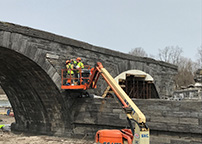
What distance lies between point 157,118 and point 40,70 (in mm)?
5079

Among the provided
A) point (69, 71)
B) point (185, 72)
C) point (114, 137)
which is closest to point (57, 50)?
point (69, 71)

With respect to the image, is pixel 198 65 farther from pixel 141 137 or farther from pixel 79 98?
pixel 141 137

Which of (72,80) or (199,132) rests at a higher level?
(72,80)

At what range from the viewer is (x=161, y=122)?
28.8ft

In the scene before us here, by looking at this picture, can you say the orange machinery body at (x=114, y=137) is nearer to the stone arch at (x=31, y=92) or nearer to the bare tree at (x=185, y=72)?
the stone arch at (x=31, y=92)

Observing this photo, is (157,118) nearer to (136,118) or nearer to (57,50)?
(136,118)

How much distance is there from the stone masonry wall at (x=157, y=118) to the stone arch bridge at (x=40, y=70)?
848 millimetres

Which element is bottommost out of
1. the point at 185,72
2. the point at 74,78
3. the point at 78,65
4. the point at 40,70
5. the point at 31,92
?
the point at 31,92

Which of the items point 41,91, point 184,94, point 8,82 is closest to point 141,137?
point 41,91

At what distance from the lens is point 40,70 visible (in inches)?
403

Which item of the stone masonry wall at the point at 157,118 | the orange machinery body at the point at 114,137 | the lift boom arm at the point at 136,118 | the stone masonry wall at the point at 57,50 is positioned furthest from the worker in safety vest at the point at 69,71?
the orange machinery body at the point at 114,137

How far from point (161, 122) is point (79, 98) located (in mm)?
3899

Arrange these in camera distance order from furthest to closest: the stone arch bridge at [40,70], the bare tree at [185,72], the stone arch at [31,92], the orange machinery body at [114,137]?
the bare tree at [185,72] < the stone arch at [31,92] < the stone arch bridge at [40,70] < the orange machinery body at [114,137]

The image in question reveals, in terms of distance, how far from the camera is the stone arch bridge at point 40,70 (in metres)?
9.52
